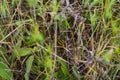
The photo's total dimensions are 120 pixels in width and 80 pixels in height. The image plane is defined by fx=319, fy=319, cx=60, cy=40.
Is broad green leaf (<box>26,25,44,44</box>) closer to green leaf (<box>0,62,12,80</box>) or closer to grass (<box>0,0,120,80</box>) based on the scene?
grass (<box>0,0,120,80</box>)

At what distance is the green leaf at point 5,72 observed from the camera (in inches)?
49.6

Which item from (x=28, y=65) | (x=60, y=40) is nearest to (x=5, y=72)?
(x=28, y=65)

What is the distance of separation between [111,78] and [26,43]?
377 mm

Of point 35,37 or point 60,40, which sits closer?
point 35,37

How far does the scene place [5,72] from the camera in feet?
4.16

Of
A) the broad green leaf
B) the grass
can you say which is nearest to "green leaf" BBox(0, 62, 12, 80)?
the grass

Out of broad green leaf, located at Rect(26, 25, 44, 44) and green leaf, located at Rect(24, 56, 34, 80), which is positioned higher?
broad green leaf, located at Rect(26, 25, 44, 44)

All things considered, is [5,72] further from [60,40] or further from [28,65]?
[60,40]

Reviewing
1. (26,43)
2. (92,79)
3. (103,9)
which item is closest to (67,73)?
(92,79)

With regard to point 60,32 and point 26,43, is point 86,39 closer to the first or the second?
point 60,32

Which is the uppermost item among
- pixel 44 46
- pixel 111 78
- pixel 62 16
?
pixel 62 16

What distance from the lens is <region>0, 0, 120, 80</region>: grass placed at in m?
1.26

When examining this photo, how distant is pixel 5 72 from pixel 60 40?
0.27m

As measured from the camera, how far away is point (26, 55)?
4.30 ft
